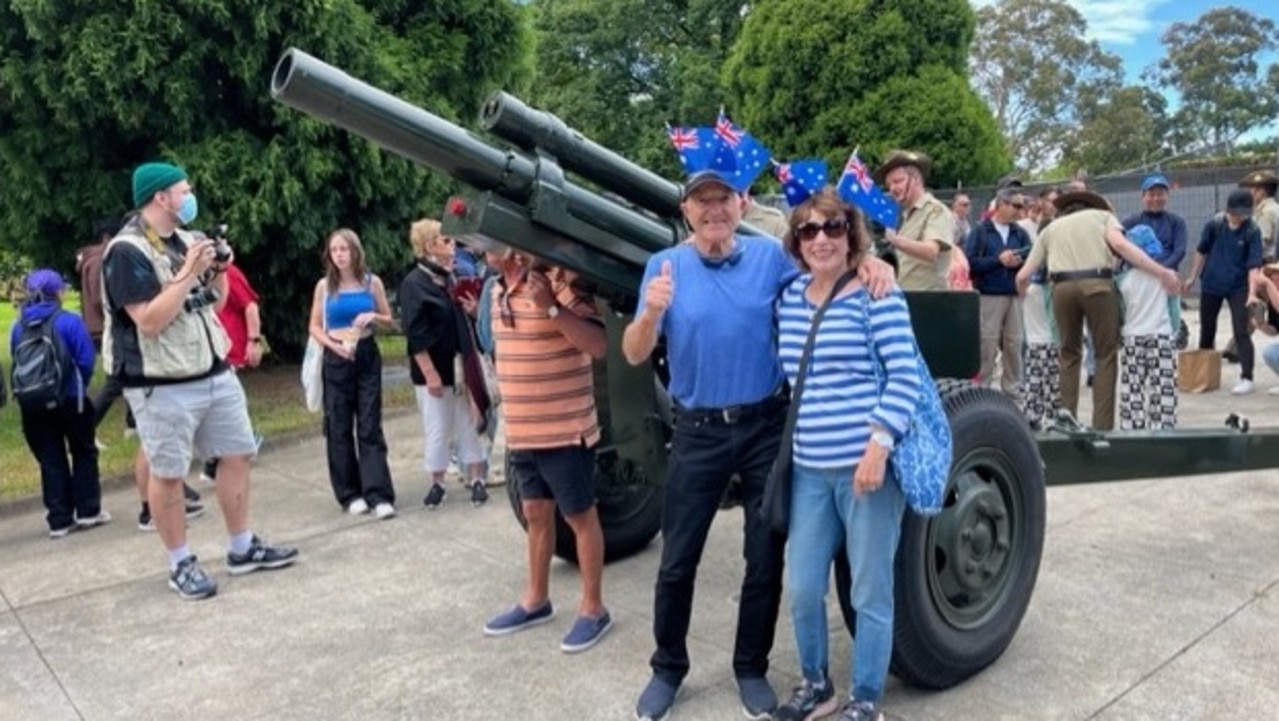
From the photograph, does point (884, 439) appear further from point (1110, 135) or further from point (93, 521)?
point (1110, 135)

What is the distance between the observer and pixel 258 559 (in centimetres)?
497

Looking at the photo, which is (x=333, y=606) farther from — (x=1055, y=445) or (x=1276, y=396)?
(x=1276, y=396)

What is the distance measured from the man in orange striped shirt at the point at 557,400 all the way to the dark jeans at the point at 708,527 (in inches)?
24.4

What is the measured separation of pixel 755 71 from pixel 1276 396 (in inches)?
540

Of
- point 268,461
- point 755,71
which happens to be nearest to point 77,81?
point 268,461

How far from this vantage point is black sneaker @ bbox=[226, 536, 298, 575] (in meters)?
→ 4.93

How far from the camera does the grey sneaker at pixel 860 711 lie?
2980mm

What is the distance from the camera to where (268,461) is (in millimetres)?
7688

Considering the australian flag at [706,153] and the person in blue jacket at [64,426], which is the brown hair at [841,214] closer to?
the australian flag at [706,153]

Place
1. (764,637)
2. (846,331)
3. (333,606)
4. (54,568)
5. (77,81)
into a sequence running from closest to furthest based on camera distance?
(846,331) → (764,637) → (333,606) → (54,568) → (77,81)

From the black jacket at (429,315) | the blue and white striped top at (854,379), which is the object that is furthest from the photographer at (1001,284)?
the blue and white striped top at (854,379)

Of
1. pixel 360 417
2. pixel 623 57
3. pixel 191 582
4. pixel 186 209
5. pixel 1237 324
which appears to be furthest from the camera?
pixel 623 57

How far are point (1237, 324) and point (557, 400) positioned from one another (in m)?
7.18

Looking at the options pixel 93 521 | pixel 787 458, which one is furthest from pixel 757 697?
pixel 93 521
